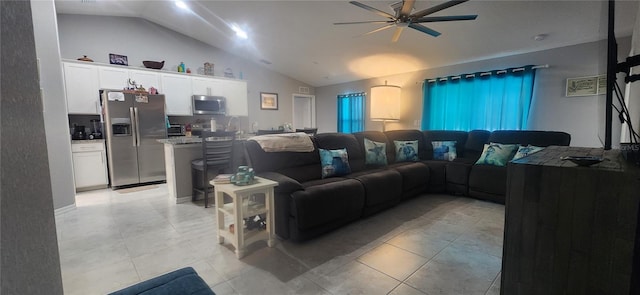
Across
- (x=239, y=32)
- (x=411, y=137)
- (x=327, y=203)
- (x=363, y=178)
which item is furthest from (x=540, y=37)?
(x=239, y=32)

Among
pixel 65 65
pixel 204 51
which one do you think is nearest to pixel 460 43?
pixel 204 51

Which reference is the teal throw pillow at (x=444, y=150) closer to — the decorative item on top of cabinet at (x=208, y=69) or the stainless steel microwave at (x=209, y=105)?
the stainless steel microwave at (x=209, y=105)

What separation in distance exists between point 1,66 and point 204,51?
6014 millimetres

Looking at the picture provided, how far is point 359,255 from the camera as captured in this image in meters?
2.07

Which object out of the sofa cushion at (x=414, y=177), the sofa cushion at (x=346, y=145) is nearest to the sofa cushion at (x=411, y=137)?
the sofa cushion at (x=414, y=177)

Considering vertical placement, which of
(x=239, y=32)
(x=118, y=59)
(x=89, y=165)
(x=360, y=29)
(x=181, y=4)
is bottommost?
(x=89, y=165)

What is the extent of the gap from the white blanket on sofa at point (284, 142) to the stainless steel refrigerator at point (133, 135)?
2.62 metres

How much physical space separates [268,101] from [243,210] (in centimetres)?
489

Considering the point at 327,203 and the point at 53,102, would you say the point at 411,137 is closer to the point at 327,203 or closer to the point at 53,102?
the point at 327,203

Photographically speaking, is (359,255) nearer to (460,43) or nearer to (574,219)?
(574,219)

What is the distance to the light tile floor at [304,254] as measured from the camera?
1717 millimetres

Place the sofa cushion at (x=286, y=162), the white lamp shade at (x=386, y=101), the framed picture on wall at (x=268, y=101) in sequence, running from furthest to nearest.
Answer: the framed picture on wall at (x=268, y=101) → the white lamp shade at (x=386, y=101) → the sofa cushion at (x=286, y=162)

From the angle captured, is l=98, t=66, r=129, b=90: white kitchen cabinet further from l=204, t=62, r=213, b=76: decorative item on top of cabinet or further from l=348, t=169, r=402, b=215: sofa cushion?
l=348, t=169, r=402, b=215: sofa cushion

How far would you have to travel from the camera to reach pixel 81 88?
413 cm
